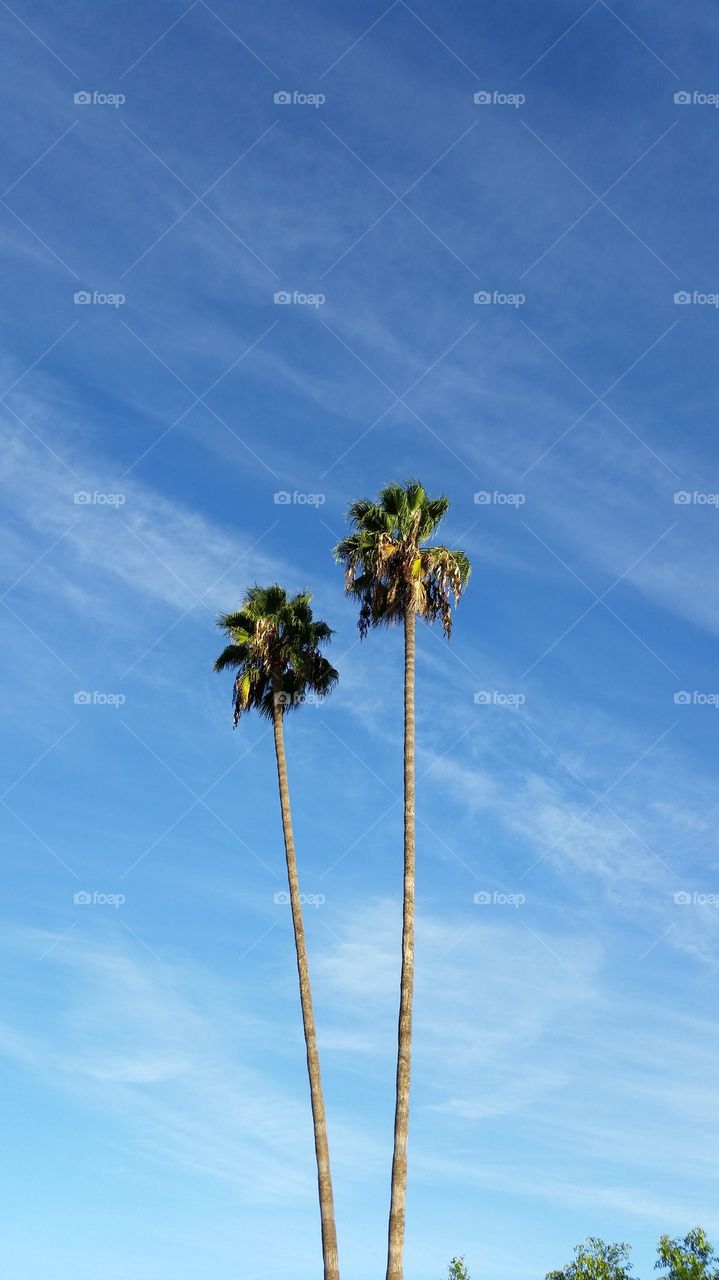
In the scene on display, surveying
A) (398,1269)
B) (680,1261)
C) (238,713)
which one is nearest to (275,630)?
(238,713)

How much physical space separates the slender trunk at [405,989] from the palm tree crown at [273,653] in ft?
14.7

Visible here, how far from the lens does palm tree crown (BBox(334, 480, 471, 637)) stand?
35.5 meters

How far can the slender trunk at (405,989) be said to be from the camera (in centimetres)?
2812

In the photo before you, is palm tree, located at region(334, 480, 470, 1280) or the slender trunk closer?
the slender trunk

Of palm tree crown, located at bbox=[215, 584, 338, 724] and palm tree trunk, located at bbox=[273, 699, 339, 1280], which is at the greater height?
palm tree crown, located at bbox=[215, 584, 338, 724]

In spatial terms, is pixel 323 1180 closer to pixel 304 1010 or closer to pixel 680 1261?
pixel 304 1010

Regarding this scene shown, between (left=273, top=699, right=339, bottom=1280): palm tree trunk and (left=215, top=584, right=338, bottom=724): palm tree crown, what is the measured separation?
0.80 m

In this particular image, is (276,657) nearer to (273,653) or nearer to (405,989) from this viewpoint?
(273,653)

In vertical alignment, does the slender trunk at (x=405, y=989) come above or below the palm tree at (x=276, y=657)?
below

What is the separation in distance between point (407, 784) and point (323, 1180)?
11.3 meters

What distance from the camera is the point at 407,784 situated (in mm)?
33594

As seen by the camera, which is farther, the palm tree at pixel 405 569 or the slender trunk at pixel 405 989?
the palm tree at pixel 405 569

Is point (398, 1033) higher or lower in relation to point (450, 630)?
lower

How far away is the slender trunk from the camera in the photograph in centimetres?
2812
